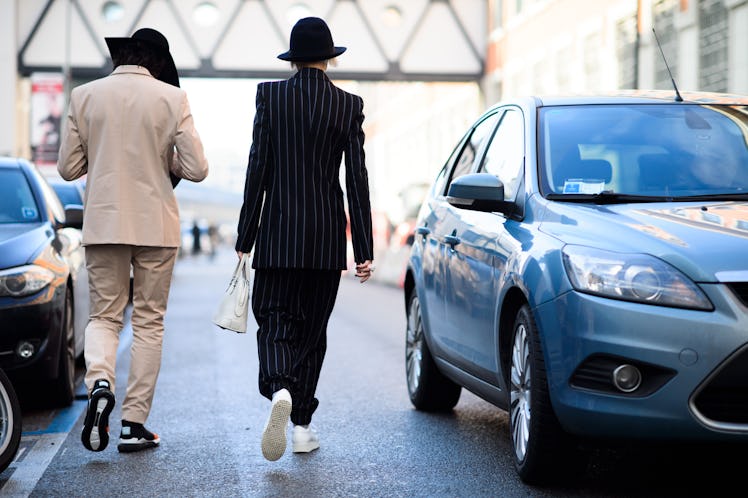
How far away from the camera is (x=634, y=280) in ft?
15.5

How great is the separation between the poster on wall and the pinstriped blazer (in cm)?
3182

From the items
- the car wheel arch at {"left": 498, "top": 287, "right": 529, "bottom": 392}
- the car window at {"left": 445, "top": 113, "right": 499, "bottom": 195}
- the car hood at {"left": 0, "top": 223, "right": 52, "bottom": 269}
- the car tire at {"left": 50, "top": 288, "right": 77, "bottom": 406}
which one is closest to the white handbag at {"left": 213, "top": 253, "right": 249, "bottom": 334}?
the car wheel arch at {"left": 498, "top": 287, "right": 529, "bottom": 392}

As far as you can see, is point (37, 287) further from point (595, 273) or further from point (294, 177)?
point (595, 273)

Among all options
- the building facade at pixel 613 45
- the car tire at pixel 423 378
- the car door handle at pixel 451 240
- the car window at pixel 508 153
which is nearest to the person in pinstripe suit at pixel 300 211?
the car door handle at pixel 451 240

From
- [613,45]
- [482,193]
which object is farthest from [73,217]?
[613,45]

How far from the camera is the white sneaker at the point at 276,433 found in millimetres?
5609

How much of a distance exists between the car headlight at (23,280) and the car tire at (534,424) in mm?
3202

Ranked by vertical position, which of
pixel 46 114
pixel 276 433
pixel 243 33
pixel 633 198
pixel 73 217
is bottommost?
pixel 276 433

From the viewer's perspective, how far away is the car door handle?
21.4 ft

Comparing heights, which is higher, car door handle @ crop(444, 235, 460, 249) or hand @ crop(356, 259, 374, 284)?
car door handle @ crop(444, 235, 460, 249)

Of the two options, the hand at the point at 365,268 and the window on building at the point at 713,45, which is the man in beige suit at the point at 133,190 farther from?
the window on building at the point at 713,45

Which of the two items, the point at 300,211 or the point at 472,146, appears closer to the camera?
the point at 300,211

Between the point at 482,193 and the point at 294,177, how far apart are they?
875 mm

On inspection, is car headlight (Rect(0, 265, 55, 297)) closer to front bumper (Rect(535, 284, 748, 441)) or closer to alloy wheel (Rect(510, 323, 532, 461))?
alloy wheel (Rect(510, 323, 532, 461))
